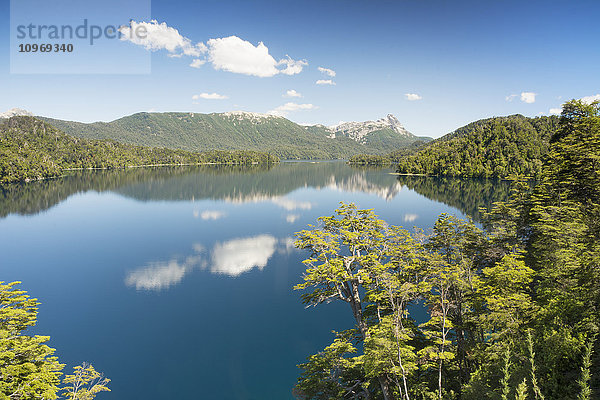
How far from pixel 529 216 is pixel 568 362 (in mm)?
30975

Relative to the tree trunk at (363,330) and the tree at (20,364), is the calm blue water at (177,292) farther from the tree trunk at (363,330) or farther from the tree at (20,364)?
the tree at (20,364)

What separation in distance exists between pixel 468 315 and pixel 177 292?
122ft

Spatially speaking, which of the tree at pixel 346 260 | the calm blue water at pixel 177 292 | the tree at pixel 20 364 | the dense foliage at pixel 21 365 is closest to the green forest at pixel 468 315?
the tree at pixel 346 260

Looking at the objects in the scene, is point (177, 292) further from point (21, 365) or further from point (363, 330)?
point (363, 330)

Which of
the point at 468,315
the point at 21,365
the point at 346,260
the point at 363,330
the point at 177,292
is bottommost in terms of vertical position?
the point at 177,292

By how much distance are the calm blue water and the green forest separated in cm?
762

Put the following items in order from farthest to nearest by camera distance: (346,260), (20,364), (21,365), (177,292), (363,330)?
(177,292), (346,260), (363,330), (20,364), (21,365)

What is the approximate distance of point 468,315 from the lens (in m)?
24.1

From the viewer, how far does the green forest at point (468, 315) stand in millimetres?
14914

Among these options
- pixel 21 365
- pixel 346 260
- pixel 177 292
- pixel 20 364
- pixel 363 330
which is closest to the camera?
pixel 21 365

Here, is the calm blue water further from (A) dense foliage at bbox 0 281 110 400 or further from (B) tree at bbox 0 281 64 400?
(B) tree at bbox 0 281 64 400

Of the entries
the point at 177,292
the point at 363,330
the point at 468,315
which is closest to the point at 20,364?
the point at 363,330

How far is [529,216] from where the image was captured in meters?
39.9

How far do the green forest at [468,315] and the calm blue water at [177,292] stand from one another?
7.62 metres
